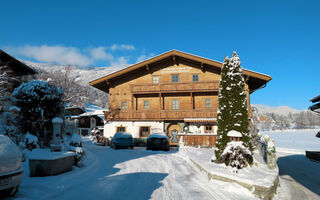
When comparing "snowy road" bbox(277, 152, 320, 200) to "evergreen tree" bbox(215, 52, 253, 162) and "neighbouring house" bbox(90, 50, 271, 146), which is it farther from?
"neighbouring house" bbox(90, 50, 271, 146)

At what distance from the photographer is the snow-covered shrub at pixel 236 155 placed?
28.7 ft

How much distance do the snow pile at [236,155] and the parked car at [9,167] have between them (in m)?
7.53

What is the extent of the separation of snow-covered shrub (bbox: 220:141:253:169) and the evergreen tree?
94 centimetres

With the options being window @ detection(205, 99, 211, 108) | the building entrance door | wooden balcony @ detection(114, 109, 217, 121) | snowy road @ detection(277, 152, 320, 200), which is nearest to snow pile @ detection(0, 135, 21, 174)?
snowy road @ detection(277, 152, 320, 200)

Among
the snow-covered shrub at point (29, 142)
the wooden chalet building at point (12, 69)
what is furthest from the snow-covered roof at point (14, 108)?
the wooden chalet building at point (12, 69)

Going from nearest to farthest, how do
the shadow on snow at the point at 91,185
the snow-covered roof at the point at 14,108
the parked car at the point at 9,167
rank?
the parked car at the point at 9,167 < the shadow on snow at the point at 91,185 < the snow-covered roof at the point at 14,108

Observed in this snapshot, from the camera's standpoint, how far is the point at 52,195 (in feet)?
18.6

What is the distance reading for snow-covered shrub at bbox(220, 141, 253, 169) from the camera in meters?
8.74

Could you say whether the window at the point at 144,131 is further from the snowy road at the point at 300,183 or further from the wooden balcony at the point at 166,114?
the snowy road at the point at 300,183

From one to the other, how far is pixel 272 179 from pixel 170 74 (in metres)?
19.8

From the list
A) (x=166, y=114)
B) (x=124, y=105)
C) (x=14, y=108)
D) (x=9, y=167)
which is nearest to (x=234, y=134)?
→ (x=9, y=167)

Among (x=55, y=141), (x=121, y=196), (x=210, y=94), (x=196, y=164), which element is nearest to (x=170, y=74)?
(x=210, y=94)

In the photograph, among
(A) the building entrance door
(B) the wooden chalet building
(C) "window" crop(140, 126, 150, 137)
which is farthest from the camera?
(C) "window" crop(140, 126, 150, 137)

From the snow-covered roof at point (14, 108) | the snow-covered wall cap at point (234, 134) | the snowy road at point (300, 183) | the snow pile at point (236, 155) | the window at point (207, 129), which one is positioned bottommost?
the snowy road at point (300, 183)
